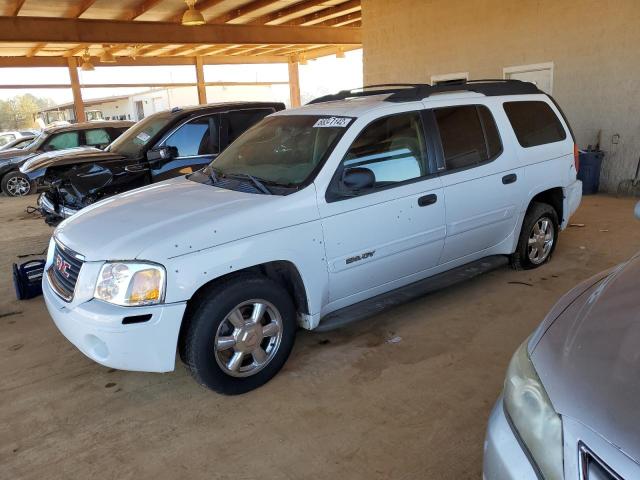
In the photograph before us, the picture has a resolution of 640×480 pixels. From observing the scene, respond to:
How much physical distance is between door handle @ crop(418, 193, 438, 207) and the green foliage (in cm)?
4283

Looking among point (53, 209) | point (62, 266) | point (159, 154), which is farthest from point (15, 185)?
point (62, 266)

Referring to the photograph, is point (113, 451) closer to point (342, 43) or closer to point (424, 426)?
point (424, 426)

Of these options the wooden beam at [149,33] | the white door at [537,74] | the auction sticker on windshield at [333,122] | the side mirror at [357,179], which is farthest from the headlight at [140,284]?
the wooden beam at [149,33]

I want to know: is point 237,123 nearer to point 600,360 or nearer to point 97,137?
point 600,360

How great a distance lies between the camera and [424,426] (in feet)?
9.83

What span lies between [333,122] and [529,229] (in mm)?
2359

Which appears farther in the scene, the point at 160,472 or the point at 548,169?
the point at 548,169

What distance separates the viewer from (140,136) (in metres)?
7.58

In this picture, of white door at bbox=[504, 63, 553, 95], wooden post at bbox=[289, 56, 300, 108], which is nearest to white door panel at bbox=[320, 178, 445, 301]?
white door at bbox=[504, 63, 553, 95]

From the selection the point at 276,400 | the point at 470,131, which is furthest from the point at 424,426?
the point at 470,131

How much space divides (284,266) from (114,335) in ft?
3.75

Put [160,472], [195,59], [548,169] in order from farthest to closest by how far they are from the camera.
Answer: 1. [195,59]
2. [548,169]
3. [160,472]

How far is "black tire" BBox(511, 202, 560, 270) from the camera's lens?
503cm

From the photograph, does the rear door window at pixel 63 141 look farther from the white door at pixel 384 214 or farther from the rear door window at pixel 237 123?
the white door at pixel 384 214
